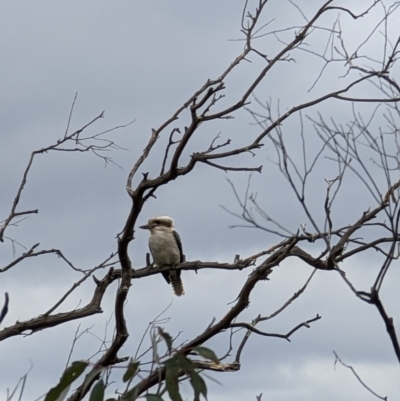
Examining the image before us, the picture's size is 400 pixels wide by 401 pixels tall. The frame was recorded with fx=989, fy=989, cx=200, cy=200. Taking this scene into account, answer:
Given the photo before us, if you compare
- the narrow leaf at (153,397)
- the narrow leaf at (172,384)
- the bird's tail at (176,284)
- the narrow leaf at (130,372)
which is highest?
the bird's tail at (176,284)

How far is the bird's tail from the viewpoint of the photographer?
40.7 ft

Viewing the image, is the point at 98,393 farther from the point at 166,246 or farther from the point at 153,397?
the point at 166,246

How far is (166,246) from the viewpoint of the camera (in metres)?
11.9

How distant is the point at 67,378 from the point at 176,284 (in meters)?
8.06

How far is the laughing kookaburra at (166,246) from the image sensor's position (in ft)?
39.0

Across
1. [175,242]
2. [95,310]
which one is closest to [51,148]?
[95,310]

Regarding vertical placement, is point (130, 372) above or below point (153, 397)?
above

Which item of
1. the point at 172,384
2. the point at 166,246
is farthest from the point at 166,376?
the point at 166,246

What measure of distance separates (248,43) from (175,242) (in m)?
5.71

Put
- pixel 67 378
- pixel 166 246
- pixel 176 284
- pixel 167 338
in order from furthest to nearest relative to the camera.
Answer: pixel 176 284
pixel 166 246
pixel 67 378
pixel 167 338

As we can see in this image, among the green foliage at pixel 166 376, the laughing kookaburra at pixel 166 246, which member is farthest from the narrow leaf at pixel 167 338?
the laughing kookaburra at pixel 166 246

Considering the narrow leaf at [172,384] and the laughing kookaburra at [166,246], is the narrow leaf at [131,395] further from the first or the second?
the laughing kookaburra at [166,246]

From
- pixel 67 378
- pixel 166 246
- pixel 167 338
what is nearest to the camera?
pixel 167 338

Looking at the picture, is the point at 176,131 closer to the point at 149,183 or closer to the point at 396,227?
the point at 149,183
